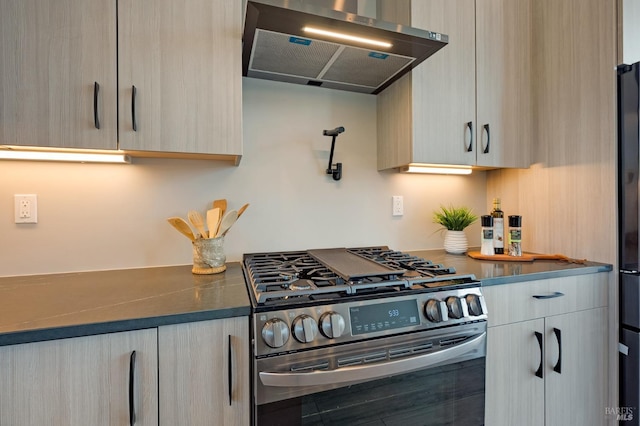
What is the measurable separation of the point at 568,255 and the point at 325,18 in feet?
5.38

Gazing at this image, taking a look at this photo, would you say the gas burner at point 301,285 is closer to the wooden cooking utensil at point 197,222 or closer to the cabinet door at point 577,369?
the wooden cooking utensil at point 197,222

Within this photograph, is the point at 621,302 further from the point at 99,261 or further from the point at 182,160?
the point at 99,261

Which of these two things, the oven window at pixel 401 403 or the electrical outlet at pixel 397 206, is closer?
the oven window at pixel 401 403

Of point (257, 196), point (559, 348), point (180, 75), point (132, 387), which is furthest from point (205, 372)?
point (559, 348)

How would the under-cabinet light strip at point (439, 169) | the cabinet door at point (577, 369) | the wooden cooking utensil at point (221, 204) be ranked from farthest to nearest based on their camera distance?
the under-cabinet light strip at point (439, 169)
the wooden cooking utensil at point (221, 204)
the cabinet door at point (577, 369)

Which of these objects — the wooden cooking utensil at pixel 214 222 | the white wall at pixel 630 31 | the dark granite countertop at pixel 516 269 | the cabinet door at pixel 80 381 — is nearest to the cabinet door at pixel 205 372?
the cabinet door at pixel 80 381

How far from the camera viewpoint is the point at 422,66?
1.49 metres

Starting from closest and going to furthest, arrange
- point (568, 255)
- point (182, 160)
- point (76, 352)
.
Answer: point (76, 352) → point (182, 160) → point (568, 255)

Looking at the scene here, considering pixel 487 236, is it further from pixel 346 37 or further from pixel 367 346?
pixel 346 37

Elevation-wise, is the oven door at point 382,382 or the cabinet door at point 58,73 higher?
the cabinet door at point 58,73

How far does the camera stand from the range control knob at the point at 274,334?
0.85 m

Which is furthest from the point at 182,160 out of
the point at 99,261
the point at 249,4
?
the point at 249,4

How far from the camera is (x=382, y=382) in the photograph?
970mm

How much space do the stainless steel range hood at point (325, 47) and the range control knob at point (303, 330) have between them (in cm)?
→ 100
